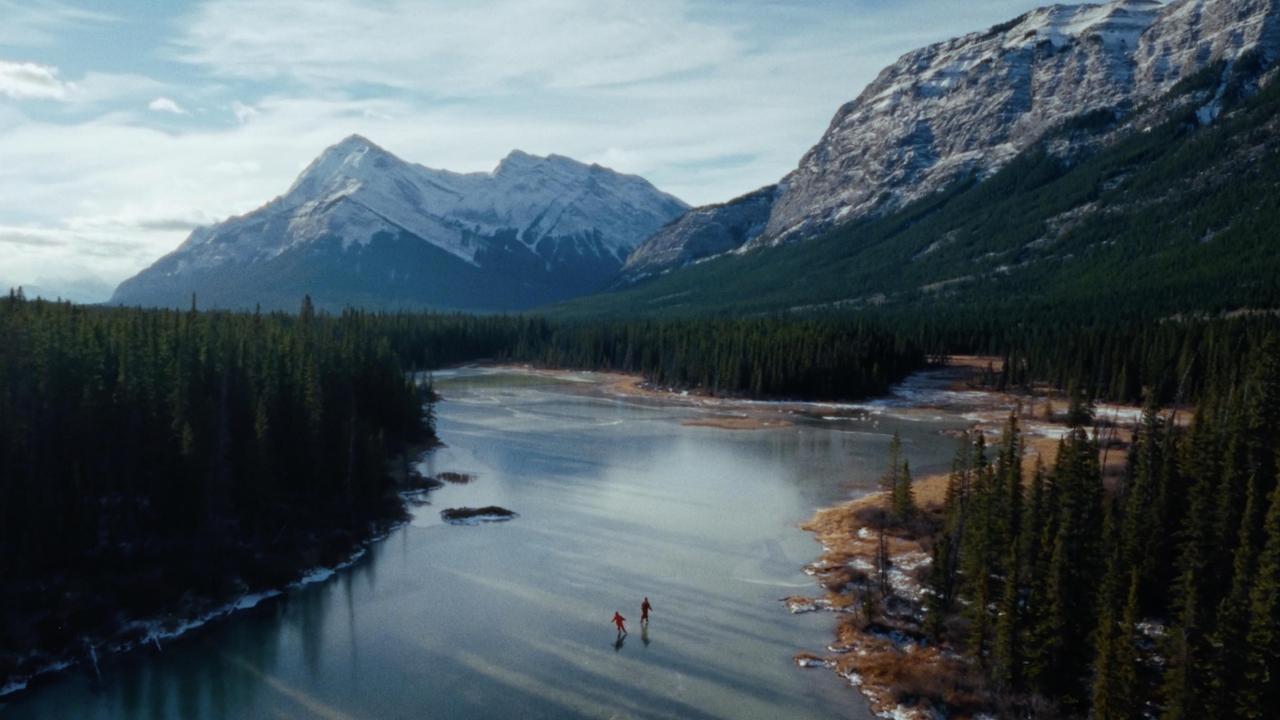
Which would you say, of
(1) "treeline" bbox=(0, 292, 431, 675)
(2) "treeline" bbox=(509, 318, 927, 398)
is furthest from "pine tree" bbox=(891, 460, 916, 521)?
(2) "treeline" bbox=(509, 318, 927, 398)

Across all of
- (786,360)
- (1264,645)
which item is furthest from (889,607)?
(786,360)

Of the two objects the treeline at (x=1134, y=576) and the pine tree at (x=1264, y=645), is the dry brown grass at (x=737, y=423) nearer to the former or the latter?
the treeline at (x=1134, y=576)

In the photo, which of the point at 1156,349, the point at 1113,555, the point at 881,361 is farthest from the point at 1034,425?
the point at 1113,555

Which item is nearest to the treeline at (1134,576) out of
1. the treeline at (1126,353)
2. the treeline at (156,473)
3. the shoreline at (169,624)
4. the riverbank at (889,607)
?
the riverbank at (889,607)

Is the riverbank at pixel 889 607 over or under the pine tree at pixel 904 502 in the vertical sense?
under

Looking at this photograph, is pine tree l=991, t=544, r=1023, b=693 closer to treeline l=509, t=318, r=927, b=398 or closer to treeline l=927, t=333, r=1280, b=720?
treeline l=927, t=333, r=1280, b=720

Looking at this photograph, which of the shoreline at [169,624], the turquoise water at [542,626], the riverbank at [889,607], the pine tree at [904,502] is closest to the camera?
the riverbank at [889,607]

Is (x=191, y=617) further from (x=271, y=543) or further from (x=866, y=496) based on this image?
(x=866, y=496)
